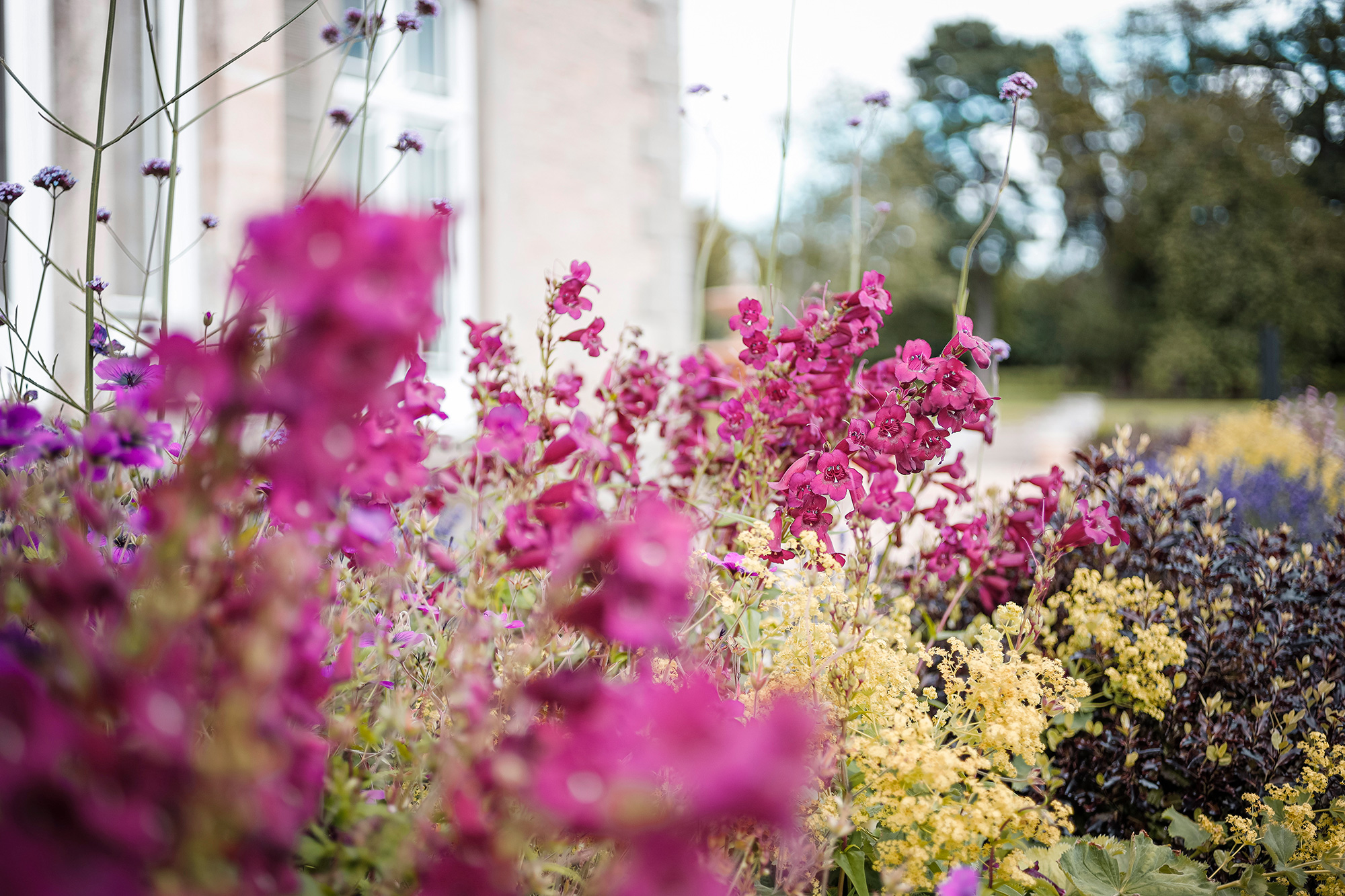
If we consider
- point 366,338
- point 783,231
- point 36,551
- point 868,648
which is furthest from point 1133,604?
point 783,231

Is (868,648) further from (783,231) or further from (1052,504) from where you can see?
(783,231)

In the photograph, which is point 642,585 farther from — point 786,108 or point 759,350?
point 786,108

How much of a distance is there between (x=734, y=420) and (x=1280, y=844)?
3.94 feet

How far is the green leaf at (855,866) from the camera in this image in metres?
1.20

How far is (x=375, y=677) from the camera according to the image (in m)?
0.91

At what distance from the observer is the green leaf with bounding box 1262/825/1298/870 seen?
4.33 ft

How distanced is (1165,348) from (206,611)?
26.1 metres

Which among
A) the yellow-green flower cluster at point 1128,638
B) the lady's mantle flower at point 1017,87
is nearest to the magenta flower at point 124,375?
the yellow-green flower cluster at point 1128,638

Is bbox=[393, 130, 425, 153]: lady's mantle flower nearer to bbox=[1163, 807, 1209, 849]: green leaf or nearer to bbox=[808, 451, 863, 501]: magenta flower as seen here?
bbox=[808, 451, 863, 501]: magenta flower

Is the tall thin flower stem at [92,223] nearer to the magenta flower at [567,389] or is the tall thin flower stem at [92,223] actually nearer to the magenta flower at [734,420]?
the magenta flower at [567,389]

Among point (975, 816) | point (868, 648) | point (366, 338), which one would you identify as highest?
point (366, 338)

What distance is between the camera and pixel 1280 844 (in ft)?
4.36

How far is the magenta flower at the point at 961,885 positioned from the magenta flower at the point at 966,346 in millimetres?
795

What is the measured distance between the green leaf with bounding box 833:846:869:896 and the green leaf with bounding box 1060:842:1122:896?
363 mm
